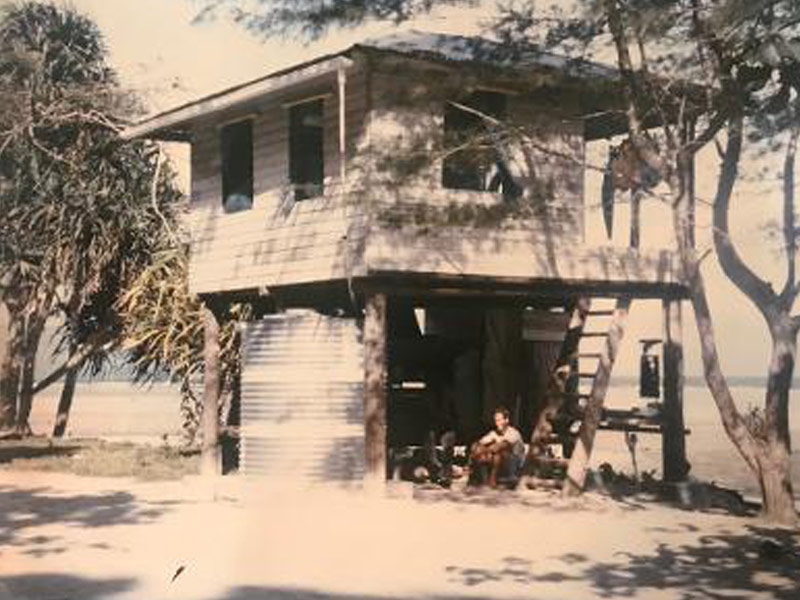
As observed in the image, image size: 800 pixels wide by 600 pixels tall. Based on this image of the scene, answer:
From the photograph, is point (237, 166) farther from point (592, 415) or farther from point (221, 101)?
point (592, 415)

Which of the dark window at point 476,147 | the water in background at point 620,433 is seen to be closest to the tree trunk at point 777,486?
the water in background at point 620,433

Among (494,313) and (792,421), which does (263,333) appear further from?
(792,421)

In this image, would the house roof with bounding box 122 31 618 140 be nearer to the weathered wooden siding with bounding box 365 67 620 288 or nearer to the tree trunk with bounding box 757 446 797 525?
the weathered wooden siding with bounding box 365 67 620 288

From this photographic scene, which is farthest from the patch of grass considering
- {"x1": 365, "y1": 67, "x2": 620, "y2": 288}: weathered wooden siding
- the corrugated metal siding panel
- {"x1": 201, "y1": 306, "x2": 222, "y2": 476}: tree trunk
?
{"x1": 365, "y1": 67, "x2": 620, "y2": 288}: weathered wooden siding

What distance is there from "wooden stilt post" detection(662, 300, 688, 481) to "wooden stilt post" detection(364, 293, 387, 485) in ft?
13.0

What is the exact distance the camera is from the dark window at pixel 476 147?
12.2 meters

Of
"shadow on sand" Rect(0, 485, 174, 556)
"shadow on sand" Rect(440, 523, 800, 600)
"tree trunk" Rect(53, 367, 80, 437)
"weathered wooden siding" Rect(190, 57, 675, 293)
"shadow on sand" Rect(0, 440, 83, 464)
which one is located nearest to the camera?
"shadow on sand" Rect(440, 523, 800, 600)

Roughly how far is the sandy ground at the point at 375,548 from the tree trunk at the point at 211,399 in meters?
2.58

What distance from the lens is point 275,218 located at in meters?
14.8

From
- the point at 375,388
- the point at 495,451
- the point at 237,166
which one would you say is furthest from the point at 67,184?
the point at 495,451

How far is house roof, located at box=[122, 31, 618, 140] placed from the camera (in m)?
12.5

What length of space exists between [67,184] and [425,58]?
11.4 meters

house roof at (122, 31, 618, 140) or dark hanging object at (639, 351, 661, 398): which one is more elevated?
house roof at (122, 31, 618, 140)

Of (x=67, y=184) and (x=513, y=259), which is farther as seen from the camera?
(x=67, y=184)
